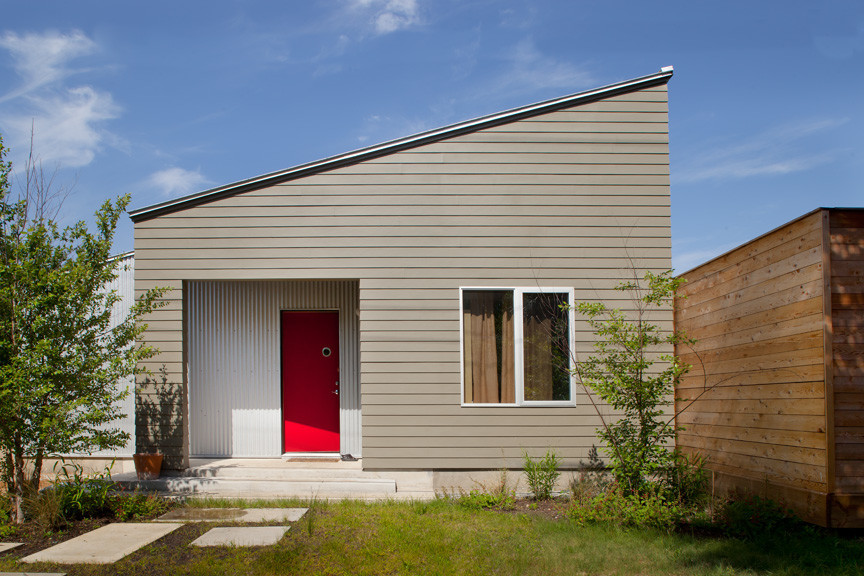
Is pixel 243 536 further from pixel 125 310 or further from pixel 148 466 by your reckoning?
pixel 125 310

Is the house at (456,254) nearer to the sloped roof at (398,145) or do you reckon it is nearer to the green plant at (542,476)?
the sloped roof at (398,145)

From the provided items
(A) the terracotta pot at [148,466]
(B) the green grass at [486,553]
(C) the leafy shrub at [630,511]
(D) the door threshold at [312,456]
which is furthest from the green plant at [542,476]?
(A) the terracotta pot at [148,466]

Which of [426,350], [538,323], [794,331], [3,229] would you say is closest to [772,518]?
[794,331]

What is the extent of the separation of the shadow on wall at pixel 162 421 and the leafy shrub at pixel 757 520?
19.9 feet

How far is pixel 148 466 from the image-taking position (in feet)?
24.1

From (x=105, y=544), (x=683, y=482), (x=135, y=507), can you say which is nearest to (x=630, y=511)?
(x=683, y=482)

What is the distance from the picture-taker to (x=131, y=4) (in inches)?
325

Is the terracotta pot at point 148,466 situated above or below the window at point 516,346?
below

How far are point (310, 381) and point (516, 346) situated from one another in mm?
3159

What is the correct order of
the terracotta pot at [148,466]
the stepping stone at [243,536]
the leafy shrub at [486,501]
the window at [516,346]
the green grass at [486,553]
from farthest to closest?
1. the window at [516,346]
2. the terracotta pot at [148,466]
3. the leafy shrub at [486,501]
4. the stepping stone at [243,536]
5. the green grass at [486,553]

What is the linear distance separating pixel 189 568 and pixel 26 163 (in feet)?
15.7

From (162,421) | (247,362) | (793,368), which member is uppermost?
(793,368)

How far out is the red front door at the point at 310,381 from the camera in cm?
882

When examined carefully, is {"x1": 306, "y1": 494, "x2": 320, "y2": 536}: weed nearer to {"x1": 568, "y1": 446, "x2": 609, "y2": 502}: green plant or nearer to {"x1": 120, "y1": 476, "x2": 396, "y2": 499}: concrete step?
{"x1": 120, "y1": 476, "x2": 396, "y2": 499}: concrete step
